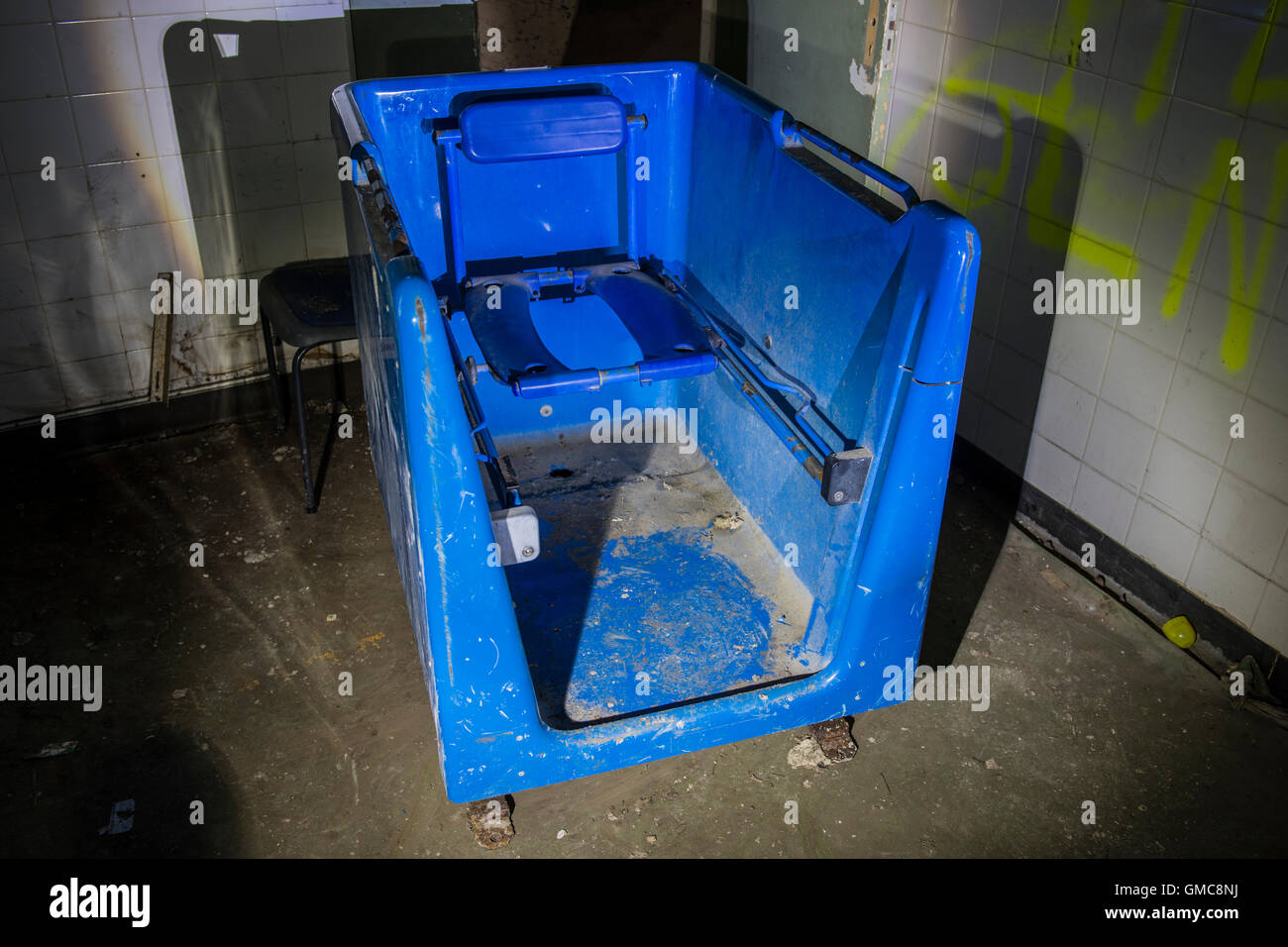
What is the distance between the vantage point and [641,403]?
2.79 meters

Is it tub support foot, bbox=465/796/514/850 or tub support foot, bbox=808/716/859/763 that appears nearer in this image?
tub support foot, bbox=465/796/514/850

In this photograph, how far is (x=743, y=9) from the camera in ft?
11.5

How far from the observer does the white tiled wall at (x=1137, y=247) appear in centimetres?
206

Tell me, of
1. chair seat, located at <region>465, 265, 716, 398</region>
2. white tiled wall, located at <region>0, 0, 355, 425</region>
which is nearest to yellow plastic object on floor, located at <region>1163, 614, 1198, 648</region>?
chair seat, located at <region>465, 265, 716, 398</region>

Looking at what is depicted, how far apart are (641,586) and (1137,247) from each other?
50.6 inches

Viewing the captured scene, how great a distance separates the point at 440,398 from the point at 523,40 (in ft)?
14.3

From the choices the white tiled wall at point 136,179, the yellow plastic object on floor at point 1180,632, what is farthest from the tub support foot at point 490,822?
the white tiled wall at point 136,179

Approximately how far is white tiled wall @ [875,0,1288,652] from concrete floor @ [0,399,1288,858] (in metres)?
0.27

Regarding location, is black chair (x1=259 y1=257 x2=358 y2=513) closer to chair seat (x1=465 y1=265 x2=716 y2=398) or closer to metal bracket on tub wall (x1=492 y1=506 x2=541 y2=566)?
chair seat (x1=465 y1=265 x2=716 y2=398)

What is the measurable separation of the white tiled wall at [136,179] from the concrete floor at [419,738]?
1.72 ft

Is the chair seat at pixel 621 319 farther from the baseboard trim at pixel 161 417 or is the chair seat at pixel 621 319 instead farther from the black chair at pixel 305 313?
the baseboard trim at pixel 161 417

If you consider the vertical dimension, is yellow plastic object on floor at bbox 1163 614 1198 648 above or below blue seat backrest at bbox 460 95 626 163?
below

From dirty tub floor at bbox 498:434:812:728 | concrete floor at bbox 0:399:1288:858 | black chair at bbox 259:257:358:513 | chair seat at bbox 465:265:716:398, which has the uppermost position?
chair seat at bbox 465:265:716:398

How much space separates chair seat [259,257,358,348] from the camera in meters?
2.64
